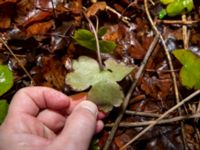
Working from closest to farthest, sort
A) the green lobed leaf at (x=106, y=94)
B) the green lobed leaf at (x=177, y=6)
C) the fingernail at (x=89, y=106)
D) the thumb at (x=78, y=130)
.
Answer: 1. the thumb at (x=78, y=130)
2. the fingernail at (x=89, y=106)
3. the green lobed leaf at (x=106, y=94)
4. the green lobed leaf at (x=177, y=6)

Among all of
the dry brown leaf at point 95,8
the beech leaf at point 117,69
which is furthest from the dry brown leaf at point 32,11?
the beech leaf at point 117,69

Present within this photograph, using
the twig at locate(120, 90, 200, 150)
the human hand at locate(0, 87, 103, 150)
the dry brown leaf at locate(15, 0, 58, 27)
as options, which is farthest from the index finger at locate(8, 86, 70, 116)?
the dry brown leaf at locate(15, 0, 58, 27)

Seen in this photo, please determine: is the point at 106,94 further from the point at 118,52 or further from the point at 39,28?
the point at 39,28

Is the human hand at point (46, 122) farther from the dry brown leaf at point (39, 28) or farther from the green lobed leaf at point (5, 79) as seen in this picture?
the dry brown leaf at point (39, 28)

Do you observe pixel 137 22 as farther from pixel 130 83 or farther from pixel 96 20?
pixel 130 83

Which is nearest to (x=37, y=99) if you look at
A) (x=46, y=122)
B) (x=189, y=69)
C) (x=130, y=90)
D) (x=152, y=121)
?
(x=46, y=122)

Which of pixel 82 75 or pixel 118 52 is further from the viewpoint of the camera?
pixel 118 52

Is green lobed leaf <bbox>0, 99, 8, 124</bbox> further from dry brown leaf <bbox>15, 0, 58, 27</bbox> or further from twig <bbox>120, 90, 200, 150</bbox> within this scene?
twig <bbox>120, 90, 200, 150</bbox>
